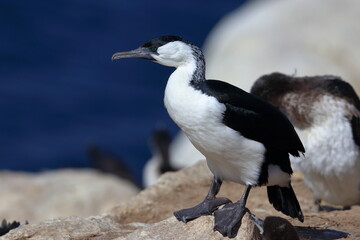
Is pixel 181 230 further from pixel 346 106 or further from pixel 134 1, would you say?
pixel 134 1

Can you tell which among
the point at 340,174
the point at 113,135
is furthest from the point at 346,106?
the point at 113,135

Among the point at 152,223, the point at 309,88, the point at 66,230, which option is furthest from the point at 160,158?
the point at 66,230

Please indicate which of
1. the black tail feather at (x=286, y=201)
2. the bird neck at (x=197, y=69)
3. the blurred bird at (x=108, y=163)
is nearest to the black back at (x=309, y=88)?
the black tail feather at (x=286, y=201)

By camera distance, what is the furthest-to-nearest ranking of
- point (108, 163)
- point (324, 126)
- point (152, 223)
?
1. point (108, 163)
2. point (324, 126)
3. point (152, 223)

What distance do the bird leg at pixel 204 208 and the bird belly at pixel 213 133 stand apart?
379mm

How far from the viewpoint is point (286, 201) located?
7.54 meters

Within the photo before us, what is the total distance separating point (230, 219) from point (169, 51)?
1.40 m

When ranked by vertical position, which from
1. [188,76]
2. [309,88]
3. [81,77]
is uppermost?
[81,77]

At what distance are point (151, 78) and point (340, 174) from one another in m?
20.1

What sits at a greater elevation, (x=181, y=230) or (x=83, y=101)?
(x=83, y=101)

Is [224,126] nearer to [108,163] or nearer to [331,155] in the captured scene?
[331,155]

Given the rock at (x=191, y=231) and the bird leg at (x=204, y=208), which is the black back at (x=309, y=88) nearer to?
the bird leg at (x=204, y=208)

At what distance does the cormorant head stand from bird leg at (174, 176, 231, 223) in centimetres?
107

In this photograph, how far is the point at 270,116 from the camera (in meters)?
7.12
